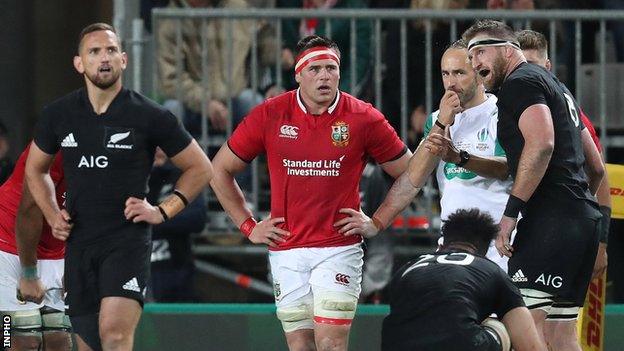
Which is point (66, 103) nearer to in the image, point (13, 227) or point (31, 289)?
point (31, 289)

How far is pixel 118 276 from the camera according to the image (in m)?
8.90

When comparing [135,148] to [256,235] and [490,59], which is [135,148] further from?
[490,59]

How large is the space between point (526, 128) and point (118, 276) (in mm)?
2438

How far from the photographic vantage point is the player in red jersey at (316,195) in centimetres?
924

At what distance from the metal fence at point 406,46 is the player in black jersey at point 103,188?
357cm

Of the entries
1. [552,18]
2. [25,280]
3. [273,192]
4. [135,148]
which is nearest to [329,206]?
[273,192]

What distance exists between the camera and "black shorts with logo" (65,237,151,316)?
8.91 meters

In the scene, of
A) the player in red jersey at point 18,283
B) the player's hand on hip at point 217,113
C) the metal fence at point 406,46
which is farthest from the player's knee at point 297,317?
the player's hand on hip at point 217,113

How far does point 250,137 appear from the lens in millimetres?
9469

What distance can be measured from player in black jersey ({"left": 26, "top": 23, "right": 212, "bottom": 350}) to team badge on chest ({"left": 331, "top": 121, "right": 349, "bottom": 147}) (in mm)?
903

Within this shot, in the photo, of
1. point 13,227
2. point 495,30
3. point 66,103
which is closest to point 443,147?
point 495,30

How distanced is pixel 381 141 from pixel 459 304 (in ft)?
6.35

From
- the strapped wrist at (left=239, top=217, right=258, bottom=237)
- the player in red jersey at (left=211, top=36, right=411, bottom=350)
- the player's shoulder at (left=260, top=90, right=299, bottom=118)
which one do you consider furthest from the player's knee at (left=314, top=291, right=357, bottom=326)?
the player's shoulder at (left=260, top=90, right=299, bottom=118)

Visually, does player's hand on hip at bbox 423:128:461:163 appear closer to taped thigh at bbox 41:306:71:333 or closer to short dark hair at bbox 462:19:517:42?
short dark hair at bbox 462:19:517:42
